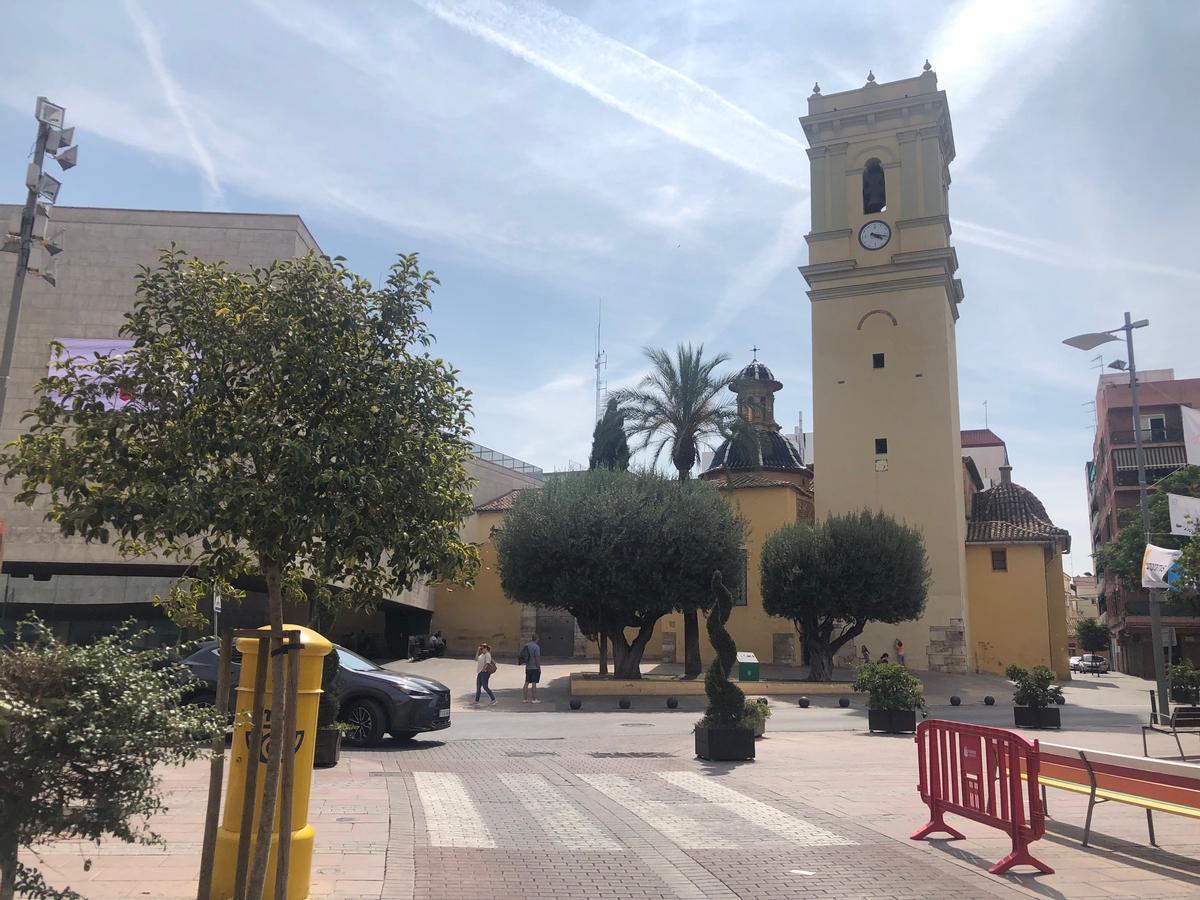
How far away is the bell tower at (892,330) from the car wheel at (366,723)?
28.3m

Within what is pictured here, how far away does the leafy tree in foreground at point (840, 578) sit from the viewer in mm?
32656

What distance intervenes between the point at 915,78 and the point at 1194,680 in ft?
97.1

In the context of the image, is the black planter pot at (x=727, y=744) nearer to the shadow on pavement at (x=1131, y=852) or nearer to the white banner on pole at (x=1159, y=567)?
the shadow on pavement at (x=1131, y=852)

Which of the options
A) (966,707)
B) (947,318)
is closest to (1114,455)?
(947,318)

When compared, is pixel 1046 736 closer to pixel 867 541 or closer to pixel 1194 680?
pixel 1194 680

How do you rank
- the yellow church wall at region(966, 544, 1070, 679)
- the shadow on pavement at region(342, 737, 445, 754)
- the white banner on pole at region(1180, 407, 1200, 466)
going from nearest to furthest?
the shadow on pavement at region(342, 737, 445, 754), the white banner on pole at region(1180, 407, 1200, 466), the yellow church wall at region(966, 544, 1070, 679)

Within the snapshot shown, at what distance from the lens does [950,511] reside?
38.2m

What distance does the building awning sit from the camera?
6531 centimetres

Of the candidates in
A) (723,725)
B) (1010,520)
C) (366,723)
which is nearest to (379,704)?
(366,723)

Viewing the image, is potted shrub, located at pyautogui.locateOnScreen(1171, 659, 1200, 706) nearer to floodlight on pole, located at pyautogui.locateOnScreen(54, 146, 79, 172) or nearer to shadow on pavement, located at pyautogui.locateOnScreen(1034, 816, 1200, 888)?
shadow on pavement, located at pyautogui.locateOnScreen(1034, 816, 1200, 888)

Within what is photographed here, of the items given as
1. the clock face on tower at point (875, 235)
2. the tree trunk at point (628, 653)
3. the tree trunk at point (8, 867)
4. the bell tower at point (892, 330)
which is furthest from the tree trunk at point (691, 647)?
the tree trunk at point (8, 867)


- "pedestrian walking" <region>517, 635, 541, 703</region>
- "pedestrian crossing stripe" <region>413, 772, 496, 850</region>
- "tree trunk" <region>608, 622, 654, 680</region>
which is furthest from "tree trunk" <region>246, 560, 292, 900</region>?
"tree trunk" <region>608, 622, 654, 680</region>

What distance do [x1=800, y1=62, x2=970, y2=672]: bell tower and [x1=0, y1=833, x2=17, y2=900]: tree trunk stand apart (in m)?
37.2

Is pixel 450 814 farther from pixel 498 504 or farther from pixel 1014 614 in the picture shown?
pixel 498 504
